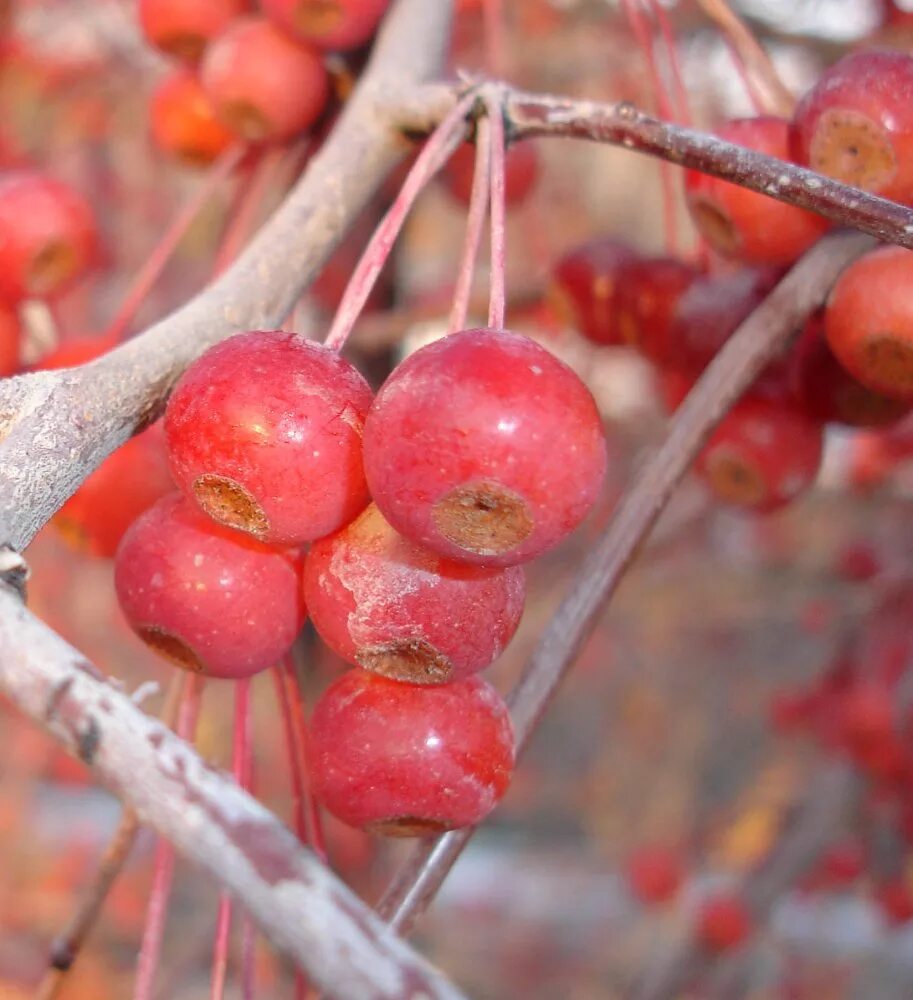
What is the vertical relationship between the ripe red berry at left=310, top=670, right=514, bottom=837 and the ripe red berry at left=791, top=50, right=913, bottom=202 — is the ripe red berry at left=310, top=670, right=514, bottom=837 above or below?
below

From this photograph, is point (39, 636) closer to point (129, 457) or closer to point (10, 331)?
point (129, 457)

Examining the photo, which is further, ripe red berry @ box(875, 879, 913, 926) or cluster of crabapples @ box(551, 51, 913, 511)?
ripe red berry @ box(875, 879, 913, 926)

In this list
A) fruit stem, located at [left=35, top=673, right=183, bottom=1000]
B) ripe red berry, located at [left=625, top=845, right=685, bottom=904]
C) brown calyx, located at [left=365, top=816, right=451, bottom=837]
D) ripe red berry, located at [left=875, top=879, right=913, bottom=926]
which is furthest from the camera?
ripe red berry, located at [left=625, top=845, right=685, bottom=904]

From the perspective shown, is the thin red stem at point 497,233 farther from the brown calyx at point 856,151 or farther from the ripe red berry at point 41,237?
the ripe red berry at point 41,237

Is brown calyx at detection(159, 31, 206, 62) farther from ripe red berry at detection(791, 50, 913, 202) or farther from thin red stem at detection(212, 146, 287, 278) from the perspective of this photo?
ripe red berry at detection(791, 50, 913, 202)

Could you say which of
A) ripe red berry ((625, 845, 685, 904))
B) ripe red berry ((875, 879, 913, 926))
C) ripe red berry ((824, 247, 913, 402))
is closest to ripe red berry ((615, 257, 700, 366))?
ripe red berry ((824, 247, 913, 402))

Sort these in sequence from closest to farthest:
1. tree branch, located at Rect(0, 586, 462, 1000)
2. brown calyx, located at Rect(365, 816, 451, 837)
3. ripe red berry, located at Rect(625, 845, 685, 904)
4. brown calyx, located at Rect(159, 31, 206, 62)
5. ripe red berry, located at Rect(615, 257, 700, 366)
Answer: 1. tree branch, located at Rect(0, 586, 462, 1000)
2. brown calyx, located at Rect(365, 816, 451, 837)
3. ripe red berry, located at Rect(615, 257, 700, 366)
4. brown calyx, located at Rect(159, 31, 206, 62)
5. ripe red berry, located at Rect(625, 845, 685, 904)
